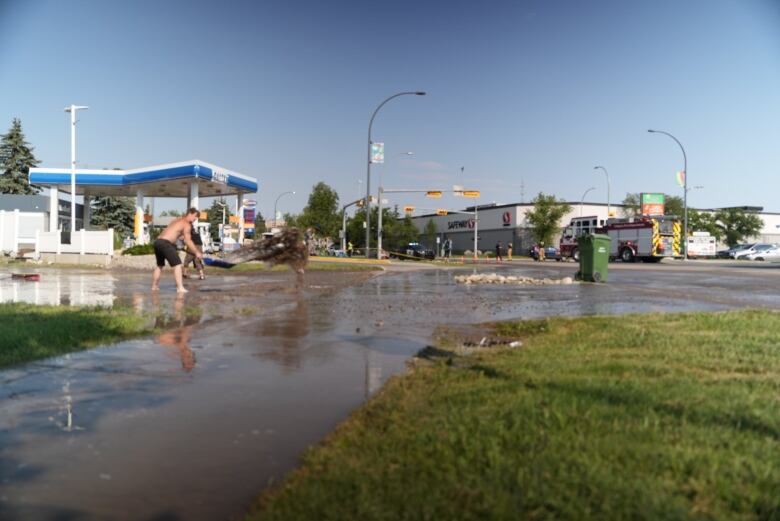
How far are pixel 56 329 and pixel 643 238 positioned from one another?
154 ft

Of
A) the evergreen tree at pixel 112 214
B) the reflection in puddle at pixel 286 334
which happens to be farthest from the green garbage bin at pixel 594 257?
the evergreen tree at pixel 112 214

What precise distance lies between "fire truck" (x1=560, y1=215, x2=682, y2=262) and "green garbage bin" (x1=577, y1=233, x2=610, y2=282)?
86.9ft

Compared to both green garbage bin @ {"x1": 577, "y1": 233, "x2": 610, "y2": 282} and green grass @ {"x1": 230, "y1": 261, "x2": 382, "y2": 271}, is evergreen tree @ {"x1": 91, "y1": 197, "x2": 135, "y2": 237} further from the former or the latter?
green garbage bin @ {"x1": 577, "y1": 233, "x2": 610, "y2": 282}

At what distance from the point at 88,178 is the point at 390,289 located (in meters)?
32.3

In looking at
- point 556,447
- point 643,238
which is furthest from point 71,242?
point 643,238

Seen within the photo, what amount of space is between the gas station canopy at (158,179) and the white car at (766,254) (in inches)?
1907

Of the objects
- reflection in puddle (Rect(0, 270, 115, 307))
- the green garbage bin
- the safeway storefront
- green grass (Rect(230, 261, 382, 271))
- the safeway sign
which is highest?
the safeway sign

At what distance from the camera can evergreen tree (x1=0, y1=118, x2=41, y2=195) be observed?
73550 millimetres

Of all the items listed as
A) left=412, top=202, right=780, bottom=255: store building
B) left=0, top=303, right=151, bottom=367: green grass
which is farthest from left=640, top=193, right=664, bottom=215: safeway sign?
left=0, top=303, right=151, bottom=367: green grass

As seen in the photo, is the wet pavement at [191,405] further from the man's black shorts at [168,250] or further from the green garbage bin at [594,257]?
the green garbage bin at [594,257]

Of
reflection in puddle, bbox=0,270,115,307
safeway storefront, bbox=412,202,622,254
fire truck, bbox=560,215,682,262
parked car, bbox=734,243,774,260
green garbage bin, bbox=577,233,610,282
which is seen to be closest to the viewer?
reflection in puddle, bbox=0,270,115,307

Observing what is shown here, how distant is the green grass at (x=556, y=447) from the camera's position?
265cm

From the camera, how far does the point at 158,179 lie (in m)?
36.2

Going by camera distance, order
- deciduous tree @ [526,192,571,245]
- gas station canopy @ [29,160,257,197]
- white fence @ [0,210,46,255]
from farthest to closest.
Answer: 1. deciduous tree @ [526,192,571,245]
2. gas station canopy @ [29,160,257,197]
3. white fence @ [0,210,46,255]
